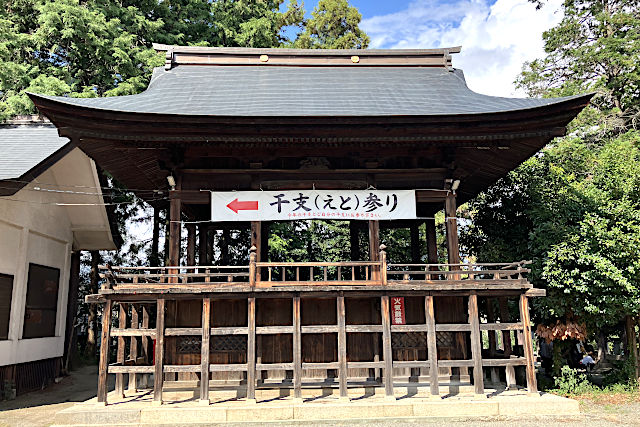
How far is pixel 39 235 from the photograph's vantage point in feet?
42.9

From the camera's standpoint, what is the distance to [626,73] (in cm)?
1903

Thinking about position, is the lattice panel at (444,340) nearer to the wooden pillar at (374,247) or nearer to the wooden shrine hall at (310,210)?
the wooden shrine hall at (310,210)

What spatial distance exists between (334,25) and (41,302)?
967 inches

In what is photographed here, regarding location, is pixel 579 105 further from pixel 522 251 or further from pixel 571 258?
pixel 522 251

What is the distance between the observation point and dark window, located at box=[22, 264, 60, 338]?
41.1 ft

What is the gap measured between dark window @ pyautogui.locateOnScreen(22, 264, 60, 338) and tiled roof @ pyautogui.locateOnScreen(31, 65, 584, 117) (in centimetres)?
567

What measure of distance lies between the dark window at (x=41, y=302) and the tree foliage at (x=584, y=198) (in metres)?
13.2

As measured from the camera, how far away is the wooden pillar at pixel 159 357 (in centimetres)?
902

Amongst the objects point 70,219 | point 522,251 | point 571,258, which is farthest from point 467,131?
point 70,219

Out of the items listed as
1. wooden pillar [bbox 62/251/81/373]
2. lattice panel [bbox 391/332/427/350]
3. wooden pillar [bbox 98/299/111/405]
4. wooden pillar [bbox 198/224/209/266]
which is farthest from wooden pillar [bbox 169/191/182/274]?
wooden pillar [bbox 62/251/81/373]

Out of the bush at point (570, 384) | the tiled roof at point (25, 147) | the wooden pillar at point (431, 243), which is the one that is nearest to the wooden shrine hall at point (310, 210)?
the bush at point (570, 384)

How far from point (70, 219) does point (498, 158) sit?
43.4 feet

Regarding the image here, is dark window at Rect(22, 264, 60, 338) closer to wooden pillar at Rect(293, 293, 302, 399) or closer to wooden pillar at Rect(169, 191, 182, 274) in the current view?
wooden pillar at Rect(169, 191, 182, 274)

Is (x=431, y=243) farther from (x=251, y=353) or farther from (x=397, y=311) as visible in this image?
(x=251, y=353)
